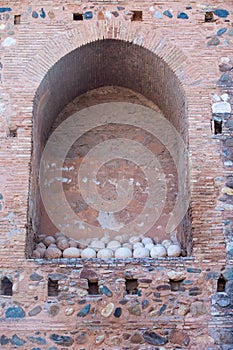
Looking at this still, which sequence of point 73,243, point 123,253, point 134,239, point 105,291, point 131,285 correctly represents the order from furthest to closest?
point 134,239, point 73,243, point 123,253, point 131,285, point 105,291

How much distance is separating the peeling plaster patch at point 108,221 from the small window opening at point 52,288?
1.63m

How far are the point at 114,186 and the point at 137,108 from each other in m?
1.27

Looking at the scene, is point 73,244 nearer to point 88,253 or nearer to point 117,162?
point 88,253

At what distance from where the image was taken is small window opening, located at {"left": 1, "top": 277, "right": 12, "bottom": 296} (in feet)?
22.2

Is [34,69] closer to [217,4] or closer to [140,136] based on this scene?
[140,136]

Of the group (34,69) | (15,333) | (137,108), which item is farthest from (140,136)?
(15,333)

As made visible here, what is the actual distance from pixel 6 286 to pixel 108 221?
1.98 meters

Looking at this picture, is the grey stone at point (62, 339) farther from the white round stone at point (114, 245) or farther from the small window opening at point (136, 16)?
the small window opening at point (136, 16)

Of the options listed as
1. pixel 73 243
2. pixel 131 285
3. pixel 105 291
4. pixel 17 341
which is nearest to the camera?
pixel 17 341

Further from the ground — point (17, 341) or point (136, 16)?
point (136, 16)

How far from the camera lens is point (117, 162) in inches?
341

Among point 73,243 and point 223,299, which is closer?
point 223,299

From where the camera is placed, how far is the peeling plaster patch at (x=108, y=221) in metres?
8.27

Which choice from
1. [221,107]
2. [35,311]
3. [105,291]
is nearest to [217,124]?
[221,107]
